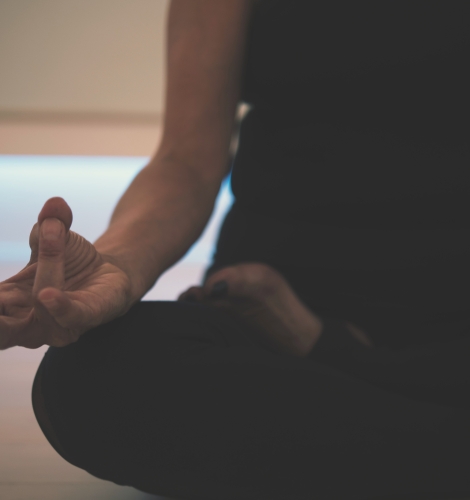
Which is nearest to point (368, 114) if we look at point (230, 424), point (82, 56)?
point (230, 424)

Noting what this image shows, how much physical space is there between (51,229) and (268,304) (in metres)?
0.38

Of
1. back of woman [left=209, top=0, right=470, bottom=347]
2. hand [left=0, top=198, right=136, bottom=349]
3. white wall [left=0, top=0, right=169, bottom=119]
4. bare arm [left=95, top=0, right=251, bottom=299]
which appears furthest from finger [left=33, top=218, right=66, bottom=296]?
white wall [left=0, top=0, right=169, bottom=119]

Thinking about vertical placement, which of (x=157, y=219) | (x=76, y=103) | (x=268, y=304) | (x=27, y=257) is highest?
(x=157, y=219)

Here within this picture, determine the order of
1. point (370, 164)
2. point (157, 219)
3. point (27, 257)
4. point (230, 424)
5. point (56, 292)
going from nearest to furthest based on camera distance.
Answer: point (56, 292) < point (230, 424) < point (157, 219) < point (370, 164) < point (27, 257)

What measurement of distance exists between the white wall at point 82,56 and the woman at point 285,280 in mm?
2318

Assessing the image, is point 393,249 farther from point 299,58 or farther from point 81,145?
point 81,145

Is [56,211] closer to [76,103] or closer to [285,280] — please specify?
[285,280]

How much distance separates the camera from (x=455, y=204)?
810mm

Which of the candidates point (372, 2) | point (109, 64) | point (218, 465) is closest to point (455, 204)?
point (372, 2)

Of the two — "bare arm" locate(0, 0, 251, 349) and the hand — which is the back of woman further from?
the hand

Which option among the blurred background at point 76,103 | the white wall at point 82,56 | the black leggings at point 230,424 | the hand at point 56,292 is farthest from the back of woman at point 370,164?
the white wall at point 82,56

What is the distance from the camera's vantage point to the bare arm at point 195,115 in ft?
2.57

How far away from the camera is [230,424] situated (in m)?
0.55

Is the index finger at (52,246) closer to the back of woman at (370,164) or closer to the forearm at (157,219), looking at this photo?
the forearm at (157,219)
